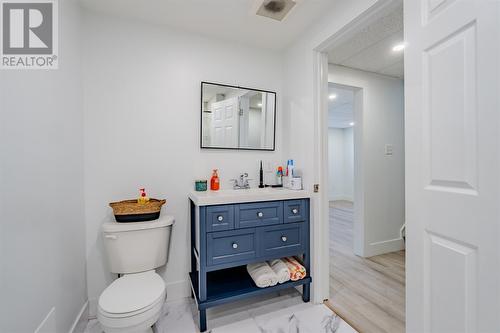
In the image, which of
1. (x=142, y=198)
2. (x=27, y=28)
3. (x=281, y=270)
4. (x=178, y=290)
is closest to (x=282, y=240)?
(x=281, y=270)

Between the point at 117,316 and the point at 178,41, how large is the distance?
206 centimetres

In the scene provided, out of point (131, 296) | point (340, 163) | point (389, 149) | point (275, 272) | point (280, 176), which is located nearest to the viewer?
point (131, 296)

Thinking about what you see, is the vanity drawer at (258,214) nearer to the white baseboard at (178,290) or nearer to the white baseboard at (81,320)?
the white baseboard at (178,290)

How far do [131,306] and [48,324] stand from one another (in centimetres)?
42

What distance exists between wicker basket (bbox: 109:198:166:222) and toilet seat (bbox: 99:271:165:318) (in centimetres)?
39

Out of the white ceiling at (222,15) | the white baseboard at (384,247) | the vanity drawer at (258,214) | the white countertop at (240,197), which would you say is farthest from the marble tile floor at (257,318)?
the white ceiling at (222,15)

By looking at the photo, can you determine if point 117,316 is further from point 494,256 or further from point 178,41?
point 178,41

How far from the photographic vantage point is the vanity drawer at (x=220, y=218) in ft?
4.91

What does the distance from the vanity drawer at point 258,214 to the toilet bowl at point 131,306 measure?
0.66 metres

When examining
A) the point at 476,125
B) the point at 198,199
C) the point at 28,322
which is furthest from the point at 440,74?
the point at 28,322

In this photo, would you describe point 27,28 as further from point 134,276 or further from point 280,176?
point 280,176

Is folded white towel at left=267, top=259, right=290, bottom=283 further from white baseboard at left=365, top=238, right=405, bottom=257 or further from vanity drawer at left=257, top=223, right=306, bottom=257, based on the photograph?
white baseboard at left=365, top=238, right=405, bottom=257

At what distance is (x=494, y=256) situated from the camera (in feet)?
2.47

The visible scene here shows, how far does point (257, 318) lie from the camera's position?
1625 millimetres
